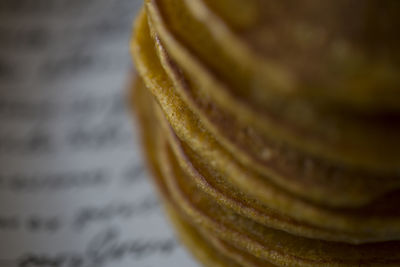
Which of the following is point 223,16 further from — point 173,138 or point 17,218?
point 17,218

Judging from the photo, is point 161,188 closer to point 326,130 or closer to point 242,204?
point 242,204

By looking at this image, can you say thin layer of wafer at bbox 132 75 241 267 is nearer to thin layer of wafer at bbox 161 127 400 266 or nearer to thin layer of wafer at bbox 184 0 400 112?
thin layer of wafer at bbox 161 127 400 266

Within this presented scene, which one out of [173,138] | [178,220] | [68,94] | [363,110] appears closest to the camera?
[363,110]

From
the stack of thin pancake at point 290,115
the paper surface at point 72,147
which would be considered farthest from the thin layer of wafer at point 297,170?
the paper surface at point 72,147

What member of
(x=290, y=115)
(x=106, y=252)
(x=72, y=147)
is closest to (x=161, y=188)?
(x=106, y=252)

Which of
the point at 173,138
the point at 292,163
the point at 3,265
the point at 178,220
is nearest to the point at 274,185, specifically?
the point at 292,163

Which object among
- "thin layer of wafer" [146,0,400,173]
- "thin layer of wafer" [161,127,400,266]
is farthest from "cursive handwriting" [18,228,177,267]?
"thin layer of wafer" [146,0,400,173]
